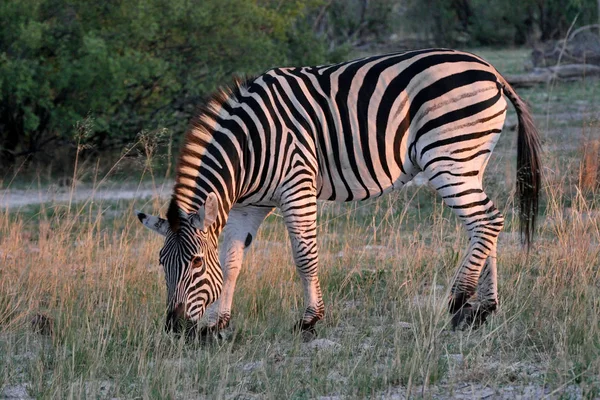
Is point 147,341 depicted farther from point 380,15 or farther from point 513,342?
point 380,15

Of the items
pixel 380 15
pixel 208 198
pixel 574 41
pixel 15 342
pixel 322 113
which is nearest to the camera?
pixel 208 198

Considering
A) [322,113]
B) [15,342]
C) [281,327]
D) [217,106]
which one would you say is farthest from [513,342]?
[15,342]

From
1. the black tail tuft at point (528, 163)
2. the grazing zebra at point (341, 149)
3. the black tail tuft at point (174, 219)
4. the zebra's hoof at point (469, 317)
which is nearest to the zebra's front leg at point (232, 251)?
the grazing zebra at point (341, 149)

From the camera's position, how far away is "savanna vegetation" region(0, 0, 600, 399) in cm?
454

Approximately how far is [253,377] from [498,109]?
247 centimetres

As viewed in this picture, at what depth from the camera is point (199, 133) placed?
5.43 metres

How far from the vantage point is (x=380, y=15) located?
31141mm

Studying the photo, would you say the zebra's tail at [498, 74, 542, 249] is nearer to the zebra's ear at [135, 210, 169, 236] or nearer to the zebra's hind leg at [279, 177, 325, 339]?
the zebra's hind leg at [279, 177, 325, 339]

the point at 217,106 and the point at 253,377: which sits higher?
the point at 217,106

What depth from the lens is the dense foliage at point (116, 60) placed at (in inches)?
468

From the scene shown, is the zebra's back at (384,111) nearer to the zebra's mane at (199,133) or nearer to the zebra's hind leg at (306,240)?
the zebra's mane at (199,133)

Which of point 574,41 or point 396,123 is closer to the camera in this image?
point 396,123

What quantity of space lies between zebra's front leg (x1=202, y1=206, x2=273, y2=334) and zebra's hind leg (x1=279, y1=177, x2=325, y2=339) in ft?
1.21

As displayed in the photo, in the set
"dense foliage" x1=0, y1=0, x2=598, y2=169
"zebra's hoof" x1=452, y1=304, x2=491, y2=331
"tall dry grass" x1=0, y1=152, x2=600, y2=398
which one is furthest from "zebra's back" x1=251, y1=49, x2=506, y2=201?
"dense foliage" x1=0, y1=0, x2=598, y2=169
